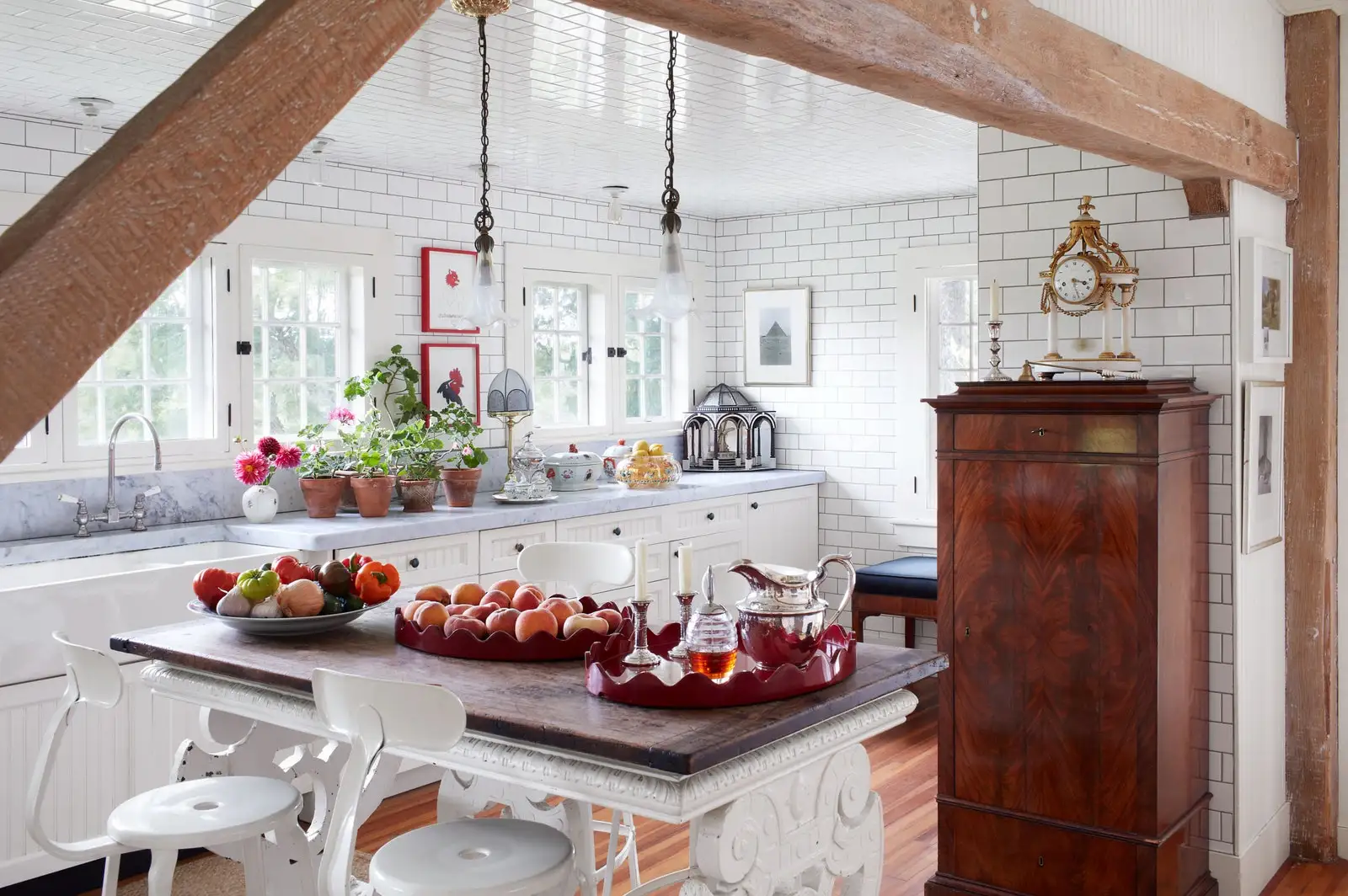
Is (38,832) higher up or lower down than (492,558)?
lower down

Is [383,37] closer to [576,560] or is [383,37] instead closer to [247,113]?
[247,113]

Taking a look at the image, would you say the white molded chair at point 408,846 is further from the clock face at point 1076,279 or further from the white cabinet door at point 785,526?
the white cabinet door at point 785,526

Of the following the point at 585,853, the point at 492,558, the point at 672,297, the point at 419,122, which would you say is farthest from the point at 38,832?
the point at 419,122

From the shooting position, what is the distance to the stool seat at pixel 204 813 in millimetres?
2672

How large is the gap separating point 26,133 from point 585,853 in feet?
11.3

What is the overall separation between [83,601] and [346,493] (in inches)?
59.9

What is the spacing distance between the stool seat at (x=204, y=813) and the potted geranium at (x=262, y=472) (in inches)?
84.5

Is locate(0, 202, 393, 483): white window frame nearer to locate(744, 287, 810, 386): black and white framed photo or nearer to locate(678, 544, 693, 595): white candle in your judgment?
locate(744, 287, 810, 386): black and white framed photo

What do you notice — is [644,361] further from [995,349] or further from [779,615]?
[779,615]

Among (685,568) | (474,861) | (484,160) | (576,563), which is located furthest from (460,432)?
(474,861)

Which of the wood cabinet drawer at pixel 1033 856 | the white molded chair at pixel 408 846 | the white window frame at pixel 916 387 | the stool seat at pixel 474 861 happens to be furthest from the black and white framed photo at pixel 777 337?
the white molded chair at pixel 408 846

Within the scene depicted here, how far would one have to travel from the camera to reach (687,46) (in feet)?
12.5

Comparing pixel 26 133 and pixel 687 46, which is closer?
pixel 687 46

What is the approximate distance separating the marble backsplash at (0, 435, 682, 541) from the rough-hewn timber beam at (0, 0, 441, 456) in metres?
3.70
